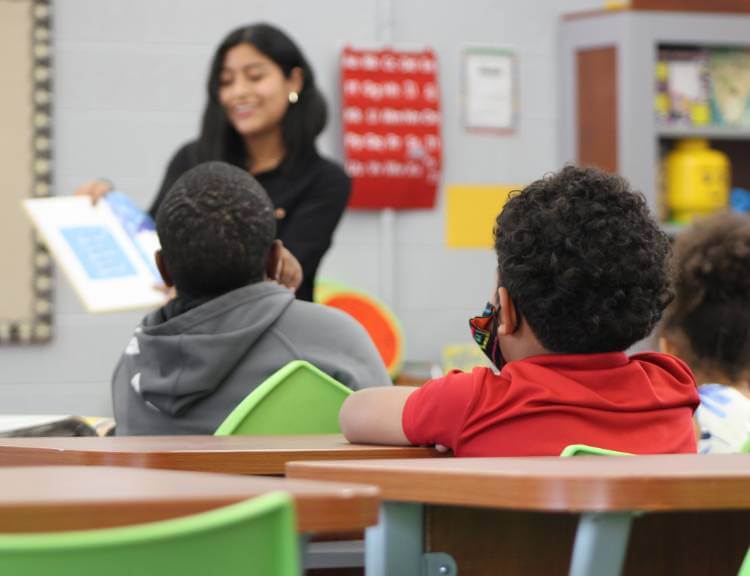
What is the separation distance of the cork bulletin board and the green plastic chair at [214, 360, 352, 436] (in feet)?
8.46

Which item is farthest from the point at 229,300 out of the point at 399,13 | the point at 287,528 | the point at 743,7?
the point at 743,7

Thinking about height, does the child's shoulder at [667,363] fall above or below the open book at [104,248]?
below

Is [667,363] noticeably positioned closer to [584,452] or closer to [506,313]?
[506,313]

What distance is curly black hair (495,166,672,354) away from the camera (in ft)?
4.26

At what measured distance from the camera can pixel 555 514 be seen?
3.13 ft

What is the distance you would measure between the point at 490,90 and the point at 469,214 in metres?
0.44

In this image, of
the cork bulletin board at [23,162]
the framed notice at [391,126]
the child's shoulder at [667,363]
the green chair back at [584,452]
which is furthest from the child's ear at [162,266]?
the framed notice at [391,126]

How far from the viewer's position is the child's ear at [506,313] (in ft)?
4.46

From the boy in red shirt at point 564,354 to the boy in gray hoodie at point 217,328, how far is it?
369 mm

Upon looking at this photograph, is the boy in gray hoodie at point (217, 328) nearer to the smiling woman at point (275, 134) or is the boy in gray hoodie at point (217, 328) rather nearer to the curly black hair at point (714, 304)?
the curly black hair at point (714, 304)

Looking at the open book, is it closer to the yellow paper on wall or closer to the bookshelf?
the yellow paper on wall

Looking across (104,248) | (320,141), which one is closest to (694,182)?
(320,141)

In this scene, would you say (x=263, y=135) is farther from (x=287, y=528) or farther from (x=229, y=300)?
(x=287, y=528)

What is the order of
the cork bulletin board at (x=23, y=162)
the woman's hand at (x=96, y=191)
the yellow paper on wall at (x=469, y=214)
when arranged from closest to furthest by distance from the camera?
the woman's hand at (x=96, y=191)
the cork bulletin board at (x=23, y=162)
the yellow paper on wall at (x=469, y=214)
